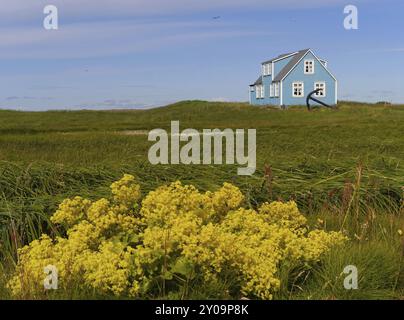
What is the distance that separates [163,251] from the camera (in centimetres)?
380

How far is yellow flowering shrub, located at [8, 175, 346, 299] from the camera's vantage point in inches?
149

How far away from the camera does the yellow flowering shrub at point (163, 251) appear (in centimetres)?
377

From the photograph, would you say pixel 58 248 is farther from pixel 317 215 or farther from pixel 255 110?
pixel 255 110
